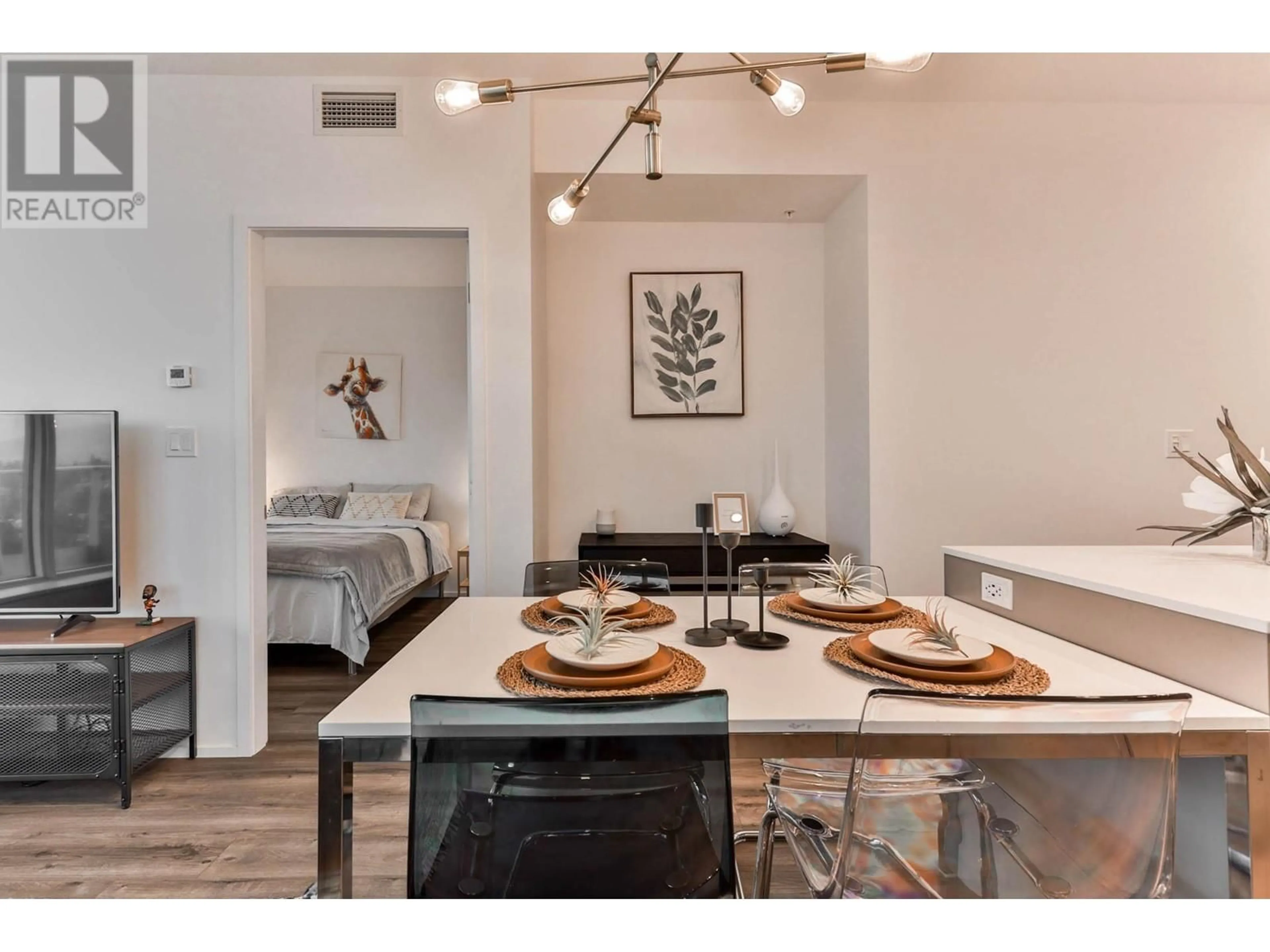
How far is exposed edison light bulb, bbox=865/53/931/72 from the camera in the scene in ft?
3.51

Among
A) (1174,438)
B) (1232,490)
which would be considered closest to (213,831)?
(1232,490)

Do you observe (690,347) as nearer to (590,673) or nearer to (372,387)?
(590,673)

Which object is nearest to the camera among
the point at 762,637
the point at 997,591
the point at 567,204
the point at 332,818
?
the point at 332,818

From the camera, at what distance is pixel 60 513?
2.38 meters

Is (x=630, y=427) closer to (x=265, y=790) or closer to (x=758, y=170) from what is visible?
(x=758, y=170)

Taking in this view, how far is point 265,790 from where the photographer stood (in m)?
2.28

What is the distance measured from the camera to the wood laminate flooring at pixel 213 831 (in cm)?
175

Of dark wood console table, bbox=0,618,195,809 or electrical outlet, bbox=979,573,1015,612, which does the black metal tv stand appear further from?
electrical outlet, bbox=979,573,1015,612

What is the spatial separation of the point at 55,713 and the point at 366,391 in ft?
12.0

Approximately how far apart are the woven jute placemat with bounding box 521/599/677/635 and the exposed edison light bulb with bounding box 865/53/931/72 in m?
1.18

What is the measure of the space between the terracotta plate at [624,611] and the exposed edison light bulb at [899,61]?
3.83 feet

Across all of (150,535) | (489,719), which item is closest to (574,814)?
(489,719)

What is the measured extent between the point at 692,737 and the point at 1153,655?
0.91 m

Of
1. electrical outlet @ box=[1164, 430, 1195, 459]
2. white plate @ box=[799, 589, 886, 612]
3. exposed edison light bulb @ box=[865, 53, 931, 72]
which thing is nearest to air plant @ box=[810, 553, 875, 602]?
white plate @ box=[799, 589, 886, 612]
